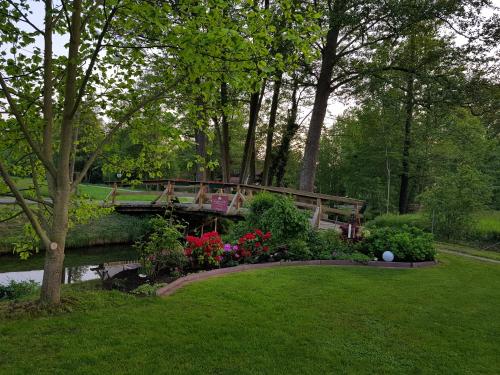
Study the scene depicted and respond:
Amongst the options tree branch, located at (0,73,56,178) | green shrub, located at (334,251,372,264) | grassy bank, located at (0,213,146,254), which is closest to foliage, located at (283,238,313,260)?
green shrub, located at (334,251,372,264)

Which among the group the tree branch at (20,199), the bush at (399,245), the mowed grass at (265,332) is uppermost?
the tree branch at (20,199)

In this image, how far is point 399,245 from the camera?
8391mm

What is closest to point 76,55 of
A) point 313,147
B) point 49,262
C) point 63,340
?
point 49,262

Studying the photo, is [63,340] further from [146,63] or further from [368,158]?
[368,158]

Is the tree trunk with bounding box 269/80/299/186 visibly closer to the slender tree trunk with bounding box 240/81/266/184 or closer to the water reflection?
the slender tree trunk with bounding box 240/81/266/184

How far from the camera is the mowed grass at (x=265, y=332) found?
3.36 metres

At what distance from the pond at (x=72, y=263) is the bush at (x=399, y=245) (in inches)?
252

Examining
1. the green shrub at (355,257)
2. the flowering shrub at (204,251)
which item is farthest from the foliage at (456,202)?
the flowering shrub at (204,251)

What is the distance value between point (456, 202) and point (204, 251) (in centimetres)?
1088

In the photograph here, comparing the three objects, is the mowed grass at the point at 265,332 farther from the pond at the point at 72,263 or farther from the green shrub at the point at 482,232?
the green shrub at the point at 482,232

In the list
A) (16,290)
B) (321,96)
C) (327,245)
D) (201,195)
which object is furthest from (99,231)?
(321,96)

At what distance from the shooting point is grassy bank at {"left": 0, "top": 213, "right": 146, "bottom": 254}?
A: 12913 millimetres

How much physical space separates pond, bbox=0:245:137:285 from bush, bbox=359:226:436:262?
21.0 ft

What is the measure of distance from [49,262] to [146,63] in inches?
108
